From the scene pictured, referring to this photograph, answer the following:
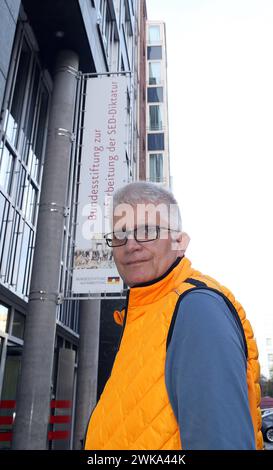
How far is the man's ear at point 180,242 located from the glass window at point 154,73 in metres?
34.9

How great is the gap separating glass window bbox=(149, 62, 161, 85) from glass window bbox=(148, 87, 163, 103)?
2.33ft

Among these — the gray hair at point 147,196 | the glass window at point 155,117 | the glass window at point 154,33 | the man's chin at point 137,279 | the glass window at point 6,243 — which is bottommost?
the man's chin at point 137,279

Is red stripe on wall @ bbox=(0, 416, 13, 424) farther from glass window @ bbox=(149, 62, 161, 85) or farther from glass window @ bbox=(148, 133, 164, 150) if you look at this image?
glass window @ bbox=(149, 62, 161, 85)

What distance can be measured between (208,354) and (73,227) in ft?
23.9

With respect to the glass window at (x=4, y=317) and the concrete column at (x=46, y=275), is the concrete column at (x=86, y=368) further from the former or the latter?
the concrete column at (x=46, y=275)

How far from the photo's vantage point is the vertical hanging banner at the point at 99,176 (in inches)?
297

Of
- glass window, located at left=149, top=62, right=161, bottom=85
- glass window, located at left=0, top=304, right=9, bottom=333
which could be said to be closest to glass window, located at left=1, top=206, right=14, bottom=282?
glass window, located at left=0, top=304, right=9, bottom=333

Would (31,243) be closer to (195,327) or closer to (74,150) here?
(74,150)

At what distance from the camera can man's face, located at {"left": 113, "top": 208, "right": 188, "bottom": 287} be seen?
163 cm

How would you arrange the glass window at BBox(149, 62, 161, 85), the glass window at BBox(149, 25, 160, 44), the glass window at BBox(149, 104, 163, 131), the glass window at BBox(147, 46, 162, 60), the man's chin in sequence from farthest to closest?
the glass window at BBox(149, 25, 160, 44) → the glass window at BBox(147, 46, 162, 60) → the glass window at BBox(149, 62, 161, 85) → the glass window at BBox(149, 104, 163, 131) → the man's chin

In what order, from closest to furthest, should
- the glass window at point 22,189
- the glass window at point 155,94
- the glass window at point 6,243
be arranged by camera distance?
the glass window at point 6,243 → the glass window at point 22,189 → the glass window at point 155,94

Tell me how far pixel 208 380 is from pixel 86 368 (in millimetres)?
10362

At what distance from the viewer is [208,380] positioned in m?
1.04

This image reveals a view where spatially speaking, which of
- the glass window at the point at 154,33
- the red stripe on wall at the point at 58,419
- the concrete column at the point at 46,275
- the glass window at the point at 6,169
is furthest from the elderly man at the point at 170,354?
the glass window at the point at 154,33
